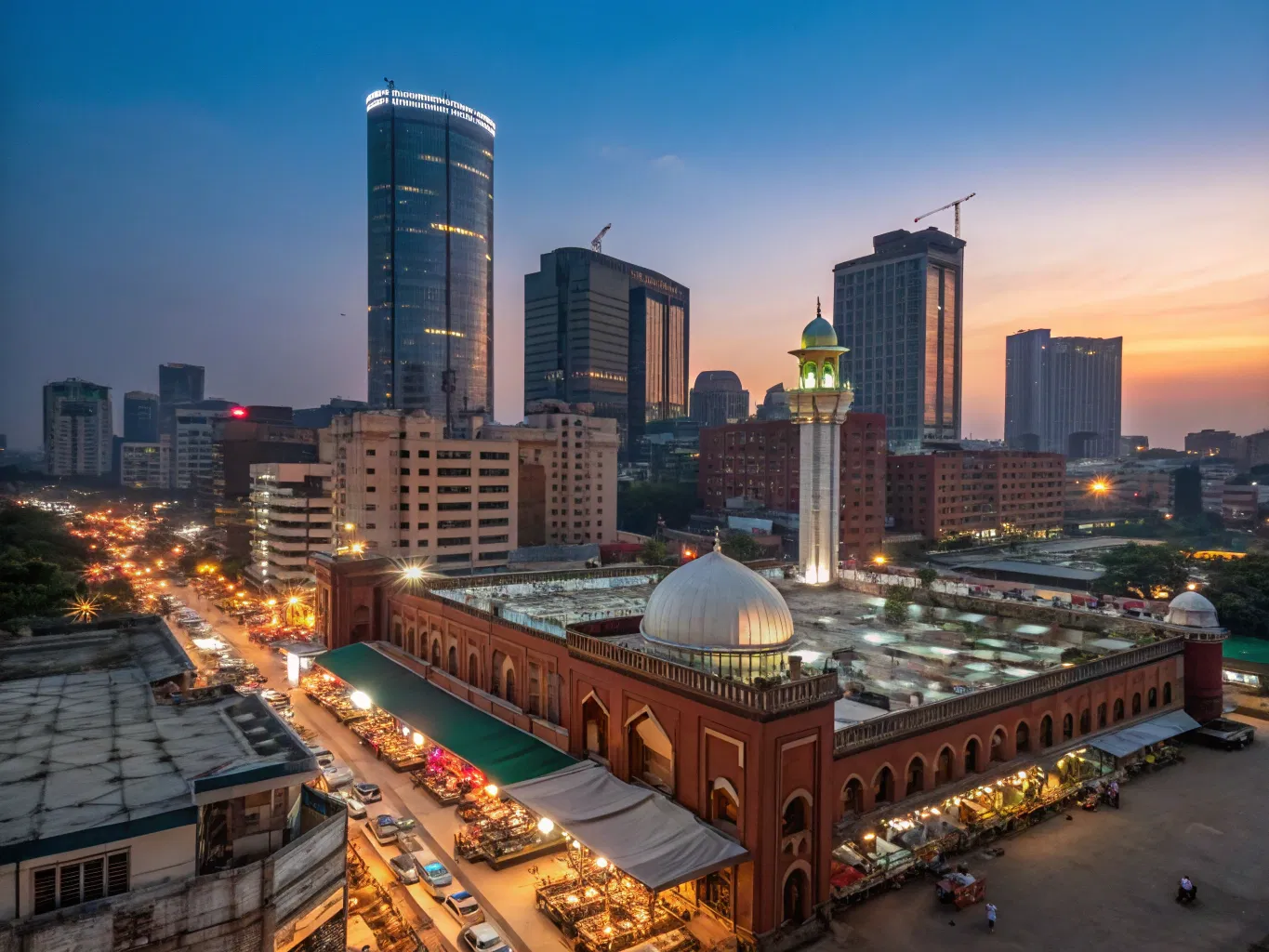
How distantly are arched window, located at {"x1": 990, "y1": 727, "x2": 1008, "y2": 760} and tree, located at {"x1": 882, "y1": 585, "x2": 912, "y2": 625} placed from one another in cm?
1404

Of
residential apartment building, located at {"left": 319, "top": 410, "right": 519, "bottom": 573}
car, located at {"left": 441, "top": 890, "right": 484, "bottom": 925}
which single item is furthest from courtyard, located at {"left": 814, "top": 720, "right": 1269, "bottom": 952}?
residential apartment building, located at {"left": 319, "top": 410, "right": 519, "bottom": 573}

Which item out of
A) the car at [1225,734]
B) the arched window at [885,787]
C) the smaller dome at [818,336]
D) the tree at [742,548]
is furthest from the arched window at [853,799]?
the tree at [742,548]

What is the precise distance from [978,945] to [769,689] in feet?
29.1

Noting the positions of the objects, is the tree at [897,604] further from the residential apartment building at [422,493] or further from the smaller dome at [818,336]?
the residential apartment building at [422,493]

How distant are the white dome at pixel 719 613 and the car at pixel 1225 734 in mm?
→ 23778

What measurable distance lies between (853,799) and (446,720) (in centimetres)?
1787

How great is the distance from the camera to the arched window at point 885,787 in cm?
2405

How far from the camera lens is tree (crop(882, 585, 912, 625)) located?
4206 centimetres

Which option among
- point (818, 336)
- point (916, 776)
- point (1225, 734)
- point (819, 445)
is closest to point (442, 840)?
point (916, 776)

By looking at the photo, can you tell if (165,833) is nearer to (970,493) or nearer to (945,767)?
(945,767)

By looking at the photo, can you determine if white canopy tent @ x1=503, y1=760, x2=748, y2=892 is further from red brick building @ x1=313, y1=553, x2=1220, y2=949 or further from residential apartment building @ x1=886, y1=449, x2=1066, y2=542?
residential apartment building @ x1=886, y1=449, x2=1066, y2=542

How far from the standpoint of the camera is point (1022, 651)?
35094 mm

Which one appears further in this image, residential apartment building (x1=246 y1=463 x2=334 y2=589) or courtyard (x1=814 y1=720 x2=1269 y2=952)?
residential apartment building (x1=246 y1=463 x2=334 y2=589)

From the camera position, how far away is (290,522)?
3260 inches
